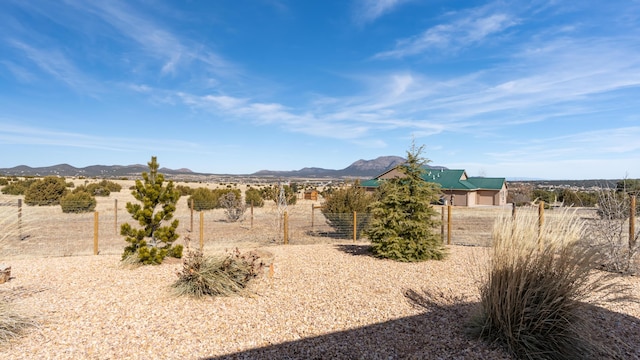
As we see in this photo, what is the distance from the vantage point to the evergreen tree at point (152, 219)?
26.9 feet

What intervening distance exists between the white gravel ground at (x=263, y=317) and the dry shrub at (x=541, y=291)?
36 centimetres

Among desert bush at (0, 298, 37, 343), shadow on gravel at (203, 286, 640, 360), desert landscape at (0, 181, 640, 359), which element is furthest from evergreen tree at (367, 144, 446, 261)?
desert bush at (0, 298, 37, 343)

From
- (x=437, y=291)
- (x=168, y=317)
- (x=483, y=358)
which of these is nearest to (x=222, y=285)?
(x=168, y=317)

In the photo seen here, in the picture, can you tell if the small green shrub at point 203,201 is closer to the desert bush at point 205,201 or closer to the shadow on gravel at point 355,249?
the desert bush at point 205,201

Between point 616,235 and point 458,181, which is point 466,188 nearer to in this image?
point 458,181

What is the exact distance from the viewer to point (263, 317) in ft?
16.4

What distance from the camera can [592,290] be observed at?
3.82 meters

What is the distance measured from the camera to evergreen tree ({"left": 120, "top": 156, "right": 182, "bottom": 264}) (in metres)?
8.21

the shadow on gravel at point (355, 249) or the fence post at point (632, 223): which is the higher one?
the fence post at point (632, 223)

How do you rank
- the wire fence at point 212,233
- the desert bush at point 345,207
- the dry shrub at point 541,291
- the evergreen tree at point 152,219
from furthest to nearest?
the desert bush at point 345,207 → the wire fence at point 212,233 → the evergreen tree at point 152,219 → the dry shrub at point 541,291

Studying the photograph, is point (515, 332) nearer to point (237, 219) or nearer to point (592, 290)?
point (592, 290)

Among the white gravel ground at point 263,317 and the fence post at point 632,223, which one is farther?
the fence post at point 632,223

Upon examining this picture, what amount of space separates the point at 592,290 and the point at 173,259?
322 inches

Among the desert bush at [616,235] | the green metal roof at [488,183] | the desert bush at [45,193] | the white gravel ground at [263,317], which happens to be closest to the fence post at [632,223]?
the desert bush at [616,235]
